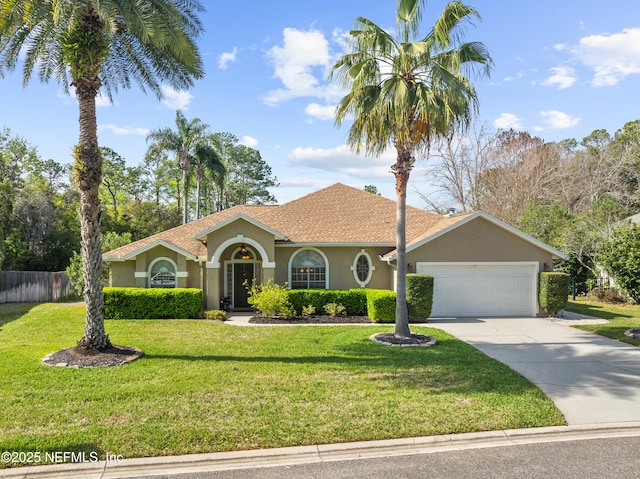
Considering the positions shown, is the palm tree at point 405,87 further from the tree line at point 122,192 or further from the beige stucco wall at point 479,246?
the tree line at point 122,192

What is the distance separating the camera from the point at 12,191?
102 ft

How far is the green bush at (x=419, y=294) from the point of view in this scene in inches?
607

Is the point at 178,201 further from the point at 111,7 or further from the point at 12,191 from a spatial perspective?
the point at 111,7

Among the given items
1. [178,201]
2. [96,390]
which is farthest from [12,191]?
[96,390]

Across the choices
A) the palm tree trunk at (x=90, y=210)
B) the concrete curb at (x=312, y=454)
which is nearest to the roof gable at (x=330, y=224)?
the palm tree trunk at (x=90, y=210)

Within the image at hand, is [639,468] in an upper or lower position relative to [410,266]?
lower

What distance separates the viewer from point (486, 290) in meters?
17.5

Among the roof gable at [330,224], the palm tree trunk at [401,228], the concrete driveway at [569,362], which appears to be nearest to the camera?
the concrete driveway at [569,362]

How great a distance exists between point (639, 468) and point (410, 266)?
1168 cm

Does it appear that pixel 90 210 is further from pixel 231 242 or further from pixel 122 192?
pixel 122 192

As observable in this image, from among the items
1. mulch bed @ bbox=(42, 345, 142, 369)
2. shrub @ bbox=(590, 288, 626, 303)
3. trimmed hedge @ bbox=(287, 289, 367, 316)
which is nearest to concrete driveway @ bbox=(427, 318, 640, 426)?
trimmed hedge @ bbox=(287, 289, 367, 316)

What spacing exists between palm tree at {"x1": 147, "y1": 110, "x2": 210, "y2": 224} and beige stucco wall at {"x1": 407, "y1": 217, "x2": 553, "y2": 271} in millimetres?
21485

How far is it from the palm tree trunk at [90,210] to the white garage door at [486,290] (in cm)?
1242

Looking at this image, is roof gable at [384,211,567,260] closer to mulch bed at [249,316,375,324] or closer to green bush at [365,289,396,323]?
green bush at [365,289,396,323]
